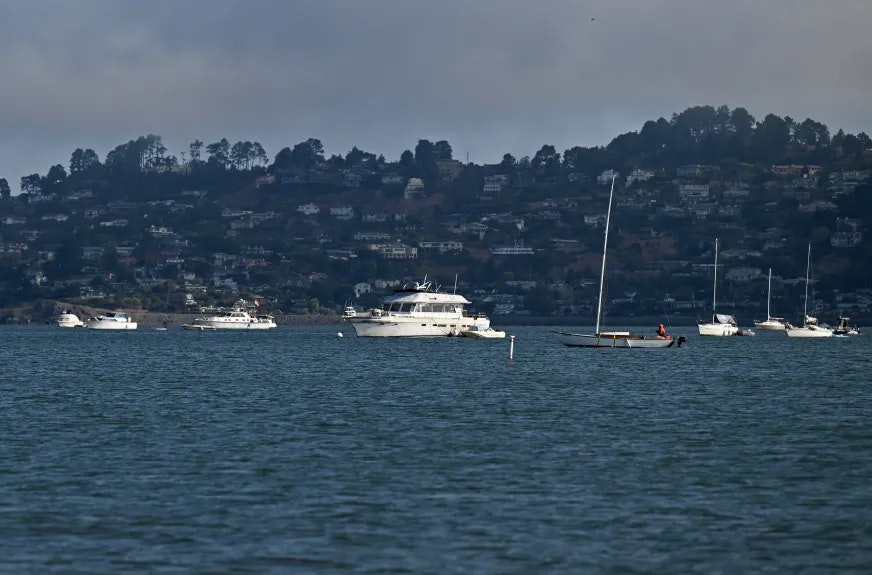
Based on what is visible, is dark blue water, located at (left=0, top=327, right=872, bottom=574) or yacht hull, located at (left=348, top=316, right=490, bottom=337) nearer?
dark blue water, located at (left=0, top=327, right=872, bottom=574)

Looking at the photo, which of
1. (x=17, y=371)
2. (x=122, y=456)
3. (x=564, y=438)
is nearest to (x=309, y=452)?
(x=122, y=456)

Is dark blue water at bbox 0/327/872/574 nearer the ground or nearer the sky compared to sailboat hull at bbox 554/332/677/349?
nearer the ground

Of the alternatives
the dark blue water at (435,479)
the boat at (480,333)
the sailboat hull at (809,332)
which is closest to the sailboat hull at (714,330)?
the sailboat hull at (809,332)

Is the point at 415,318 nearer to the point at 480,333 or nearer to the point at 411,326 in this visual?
the point at 411,326

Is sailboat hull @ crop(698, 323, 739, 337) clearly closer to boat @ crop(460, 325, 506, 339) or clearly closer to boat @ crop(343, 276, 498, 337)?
boat @ crop(460, 325, 506, 339)

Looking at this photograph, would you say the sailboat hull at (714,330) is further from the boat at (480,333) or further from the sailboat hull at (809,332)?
the boat at (480,333)

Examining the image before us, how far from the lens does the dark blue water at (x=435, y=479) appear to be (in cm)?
2669

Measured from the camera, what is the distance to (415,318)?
543 feet

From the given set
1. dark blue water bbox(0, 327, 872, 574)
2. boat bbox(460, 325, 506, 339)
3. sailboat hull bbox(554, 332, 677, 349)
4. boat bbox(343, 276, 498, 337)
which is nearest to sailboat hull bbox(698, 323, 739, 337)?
boat bbox(460, 325, 506, 339)

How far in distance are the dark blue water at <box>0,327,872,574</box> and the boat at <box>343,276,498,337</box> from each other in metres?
90.8

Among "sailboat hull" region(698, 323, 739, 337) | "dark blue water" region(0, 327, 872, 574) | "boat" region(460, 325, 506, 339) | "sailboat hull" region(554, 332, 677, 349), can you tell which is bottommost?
"dark blue water" region(0, 327, 872, 574)

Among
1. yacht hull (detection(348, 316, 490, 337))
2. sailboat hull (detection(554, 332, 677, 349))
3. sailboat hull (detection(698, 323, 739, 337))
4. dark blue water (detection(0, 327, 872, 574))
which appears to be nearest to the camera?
dark blue water (detection(0, 327, 872, 574))

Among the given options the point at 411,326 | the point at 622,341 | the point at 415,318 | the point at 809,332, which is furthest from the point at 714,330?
the point at 622,341

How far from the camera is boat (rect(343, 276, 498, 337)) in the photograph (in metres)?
165
